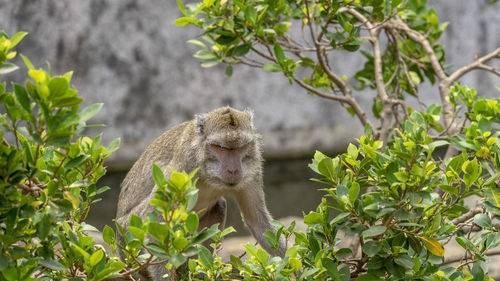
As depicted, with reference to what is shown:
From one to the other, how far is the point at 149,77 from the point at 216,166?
4647 millimetres

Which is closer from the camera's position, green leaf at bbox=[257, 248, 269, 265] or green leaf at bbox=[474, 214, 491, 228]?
green leaf at bbox=[257, 248, 269, 265]

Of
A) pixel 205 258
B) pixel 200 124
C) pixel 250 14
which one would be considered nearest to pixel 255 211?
pixel 200 124

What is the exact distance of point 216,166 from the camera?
15.3 feet

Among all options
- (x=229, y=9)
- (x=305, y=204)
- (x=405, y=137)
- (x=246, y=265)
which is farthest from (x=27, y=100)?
(x=305, y=204)

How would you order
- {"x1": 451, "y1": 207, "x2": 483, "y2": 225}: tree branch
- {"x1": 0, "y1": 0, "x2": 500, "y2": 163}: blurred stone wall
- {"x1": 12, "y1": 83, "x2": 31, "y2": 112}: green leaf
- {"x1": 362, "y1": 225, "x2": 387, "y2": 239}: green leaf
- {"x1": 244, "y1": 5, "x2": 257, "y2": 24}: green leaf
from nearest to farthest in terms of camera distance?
{"x1": 12, "y1": 83, "x2": 31, "y2": 112}: green leaf, {"x1": 362, "y1": 225, "x2": 387, "y2": 239}: green leaf, {"x1": 451, "y1": 207, "x2": 483, "y2": 225}: tree branch, {"x1": 244, "y1": 5, "x2": 257, "y2": 24}: green leaf, {"x1": 0, "y1": 0, "x2": 500, "y2": 163}: blurred stone wall

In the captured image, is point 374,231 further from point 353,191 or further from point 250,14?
point 250,14

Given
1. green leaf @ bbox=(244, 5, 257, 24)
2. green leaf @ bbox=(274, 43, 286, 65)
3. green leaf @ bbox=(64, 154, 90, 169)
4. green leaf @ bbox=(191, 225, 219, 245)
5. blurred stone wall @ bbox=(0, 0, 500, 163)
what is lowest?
blurred stone wall @ bbox=(0, 0, 500, 163)

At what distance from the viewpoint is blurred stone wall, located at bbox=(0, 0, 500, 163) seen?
8.93m

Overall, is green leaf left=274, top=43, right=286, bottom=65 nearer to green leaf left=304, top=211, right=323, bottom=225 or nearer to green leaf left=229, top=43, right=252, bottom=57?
green leaf left=229, top=43, right=252, bottom=57

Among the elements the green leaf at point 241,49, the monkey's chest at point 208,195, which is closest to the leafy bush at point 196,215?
the green leaf at point 241,49

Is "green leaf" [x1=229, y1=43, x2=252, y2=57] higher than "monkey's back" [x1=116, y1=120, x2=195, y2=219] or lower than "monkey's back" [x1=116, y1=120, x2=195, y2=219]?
higher

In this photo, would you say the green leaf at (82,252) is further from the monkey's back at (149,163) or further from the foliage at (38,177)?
the monkey's back at (149,163)

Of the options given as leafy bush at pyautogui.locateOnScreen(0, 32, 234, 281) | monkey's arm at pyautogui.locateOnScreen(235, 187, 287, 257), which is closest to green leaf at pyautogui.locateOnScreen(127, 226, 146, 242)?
leafy bush at pyautogui.locateOnScreen(0, 32, 234, 281)

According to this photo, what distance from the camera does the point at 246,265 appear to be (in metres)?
2.92
